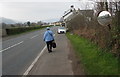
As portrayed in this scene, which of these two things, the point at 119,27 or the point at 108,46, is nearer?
the point at 119,27

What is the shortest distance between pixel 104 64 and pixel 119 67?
2.82 ft

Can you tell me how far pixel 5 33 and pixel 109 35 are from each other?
37.7 metres

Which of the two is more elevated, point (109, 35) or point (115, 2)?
point (115, 2)

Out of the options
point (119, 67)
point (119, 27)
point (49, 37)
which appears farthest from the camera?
point (49, 37)

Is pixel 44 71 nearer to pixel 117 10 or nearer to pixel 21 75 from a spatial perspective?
pixel 21 75

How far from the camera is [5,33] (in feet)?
155

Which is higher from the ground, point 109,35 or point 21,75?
point 109,35

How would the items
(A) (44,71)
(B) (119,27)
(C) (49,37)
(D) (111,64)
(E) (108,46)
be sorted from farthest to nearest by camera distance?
1. (C) (49,37)
2. (E) (108,46)
3. (B) (119,27)
4. (A) (44,71)
5. (D) (111,64)

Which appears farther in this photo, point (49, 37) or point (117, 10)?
point (49, 37)

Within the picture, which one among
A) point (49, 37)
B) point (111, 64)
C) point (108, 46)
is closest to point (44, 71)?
point (111, 64)

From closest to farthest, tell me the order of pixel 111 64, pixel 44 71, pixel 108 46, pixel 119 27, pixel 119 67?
pixel 119 67 → pixel 111 64 → pixel 44 71 → pixel 119 27 → pixel 108 46

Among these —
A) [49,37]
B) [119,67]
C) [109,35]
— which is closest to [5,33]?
[49,37]

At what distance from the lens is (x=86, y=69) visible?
345 inches

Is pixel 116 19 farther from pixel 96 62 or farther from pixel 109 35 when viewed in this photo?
pixel 96 62
